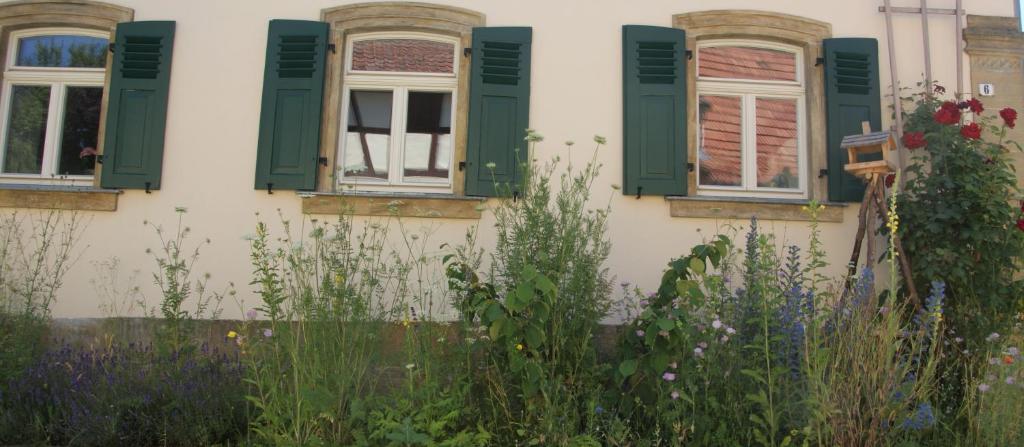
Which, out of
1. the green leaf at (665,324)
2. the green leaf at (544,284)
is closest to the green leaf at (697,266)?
the green leaf at (665,324)

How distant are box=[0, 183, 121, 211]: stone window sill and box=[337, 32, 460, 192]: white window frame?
1620 mm

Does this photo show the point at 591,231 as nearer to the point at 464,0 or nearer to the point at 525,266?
the point at 525,266

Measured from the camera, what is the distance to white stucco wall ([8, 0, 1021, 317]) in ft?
17.6

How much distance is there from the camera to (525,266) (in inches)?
135

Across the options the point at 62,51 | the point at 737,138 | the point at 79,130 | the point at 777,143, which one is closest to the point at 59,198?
the point at 79,130

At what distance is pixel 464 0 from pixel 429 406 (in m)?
3.32

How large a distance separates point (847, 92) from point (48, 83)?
5.94 metres

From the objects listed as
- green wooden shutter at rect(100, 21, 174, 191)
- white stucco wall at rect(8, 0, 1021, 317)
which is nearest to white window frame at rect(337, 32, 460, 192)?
white stucco wall at rect(8, 0, 1021, 317)

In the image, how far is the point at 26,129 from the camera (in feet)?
18.9

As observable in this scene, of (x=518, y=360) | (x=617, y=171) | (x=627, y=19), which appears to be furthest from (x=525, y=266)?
(x=627, y=19)

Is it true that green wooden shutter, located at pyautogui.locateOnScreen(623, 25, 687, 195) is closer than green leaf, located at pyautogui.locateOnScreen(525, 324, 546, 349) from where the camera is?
No

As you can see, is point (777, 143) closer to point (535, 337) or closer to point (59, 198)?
point (535, 337)

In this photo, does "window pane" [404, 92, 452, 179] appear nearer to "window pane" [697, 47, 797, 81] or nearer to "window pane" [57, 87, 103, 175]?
"window pane" [697, 47, 797, 81]

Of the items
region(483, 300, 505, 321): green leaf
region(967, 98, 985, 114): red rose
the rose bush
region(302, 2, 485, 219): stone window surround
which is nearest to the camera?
region(483, 300, 505, 321): green leaf
